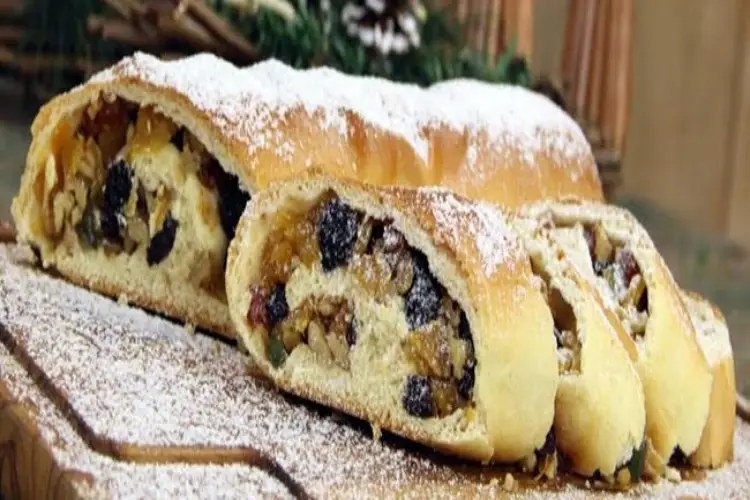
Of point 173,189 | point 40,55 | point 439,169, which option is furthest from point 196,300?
point 40,55

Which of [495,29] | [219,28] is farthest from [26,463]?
[495,29]

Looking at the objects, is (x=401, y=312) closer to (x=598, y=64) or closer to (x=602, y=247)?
(x=602, y=247)

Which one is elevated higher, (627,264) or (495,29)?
(495,29)

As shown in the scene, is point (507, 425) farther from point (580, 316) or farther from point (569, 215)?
point (569, 215)

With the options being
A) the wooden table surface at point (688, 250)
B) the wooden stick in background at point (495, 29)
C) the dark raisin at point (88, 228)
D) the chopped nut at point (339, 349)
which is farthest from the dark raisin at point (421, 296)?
the wooden stick in background at point (495, 29)

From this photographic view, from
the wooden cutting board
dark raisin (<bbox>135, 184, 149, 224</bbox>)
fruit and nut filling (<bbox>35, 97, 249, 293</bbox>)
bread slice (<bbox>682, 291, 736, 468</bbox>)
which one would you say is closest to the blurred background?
fruit and nut filling (<bbox>35, 97, 249, 293</bbox>)

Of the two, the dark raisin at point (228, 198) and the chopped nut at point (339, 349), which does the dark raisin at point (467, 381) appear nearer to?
the chopped nut at point (339, 349)
